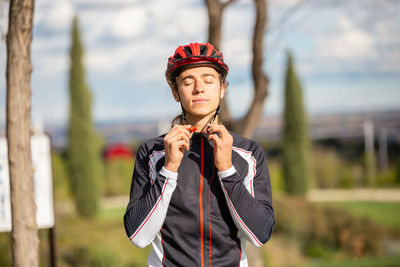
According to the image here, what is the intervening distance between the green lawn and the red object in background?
7309 millimetres

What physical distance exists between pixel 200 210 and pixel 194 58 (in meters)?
0.62

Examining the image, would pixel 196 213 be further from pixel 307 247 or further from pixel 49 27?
pixel 49 27

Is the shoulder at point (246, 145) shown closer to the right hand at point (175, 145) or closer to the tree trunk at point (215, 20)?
the right hand at point (175, 145)

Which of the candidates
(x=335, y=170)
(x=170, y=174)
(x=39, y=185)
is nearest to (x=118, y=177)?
(x=335, y=170)

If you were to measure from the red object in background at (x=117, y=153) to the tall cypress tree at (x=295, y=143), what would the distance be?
5.80 m

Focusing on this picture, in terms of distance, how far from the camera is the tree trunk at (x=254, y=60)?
517 centimetres

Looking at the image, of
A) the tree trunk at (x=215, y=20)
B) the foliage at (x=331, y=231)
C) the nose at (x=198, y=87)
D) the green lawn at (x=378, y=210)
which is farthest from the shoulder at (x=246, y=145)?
the green lawn at (x=378, y=210)

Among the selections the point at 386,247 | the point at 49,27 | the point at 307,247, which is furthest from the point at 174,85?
the point at 49,27

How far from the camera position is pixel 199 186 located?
1.82m

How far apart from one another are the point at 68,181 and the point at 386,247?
9.32 meters

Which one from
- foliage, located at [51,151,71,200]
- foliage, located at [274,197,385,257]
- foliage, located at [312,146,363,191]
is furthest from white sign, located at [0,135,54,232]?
foliage, located at [312,146,363,191]

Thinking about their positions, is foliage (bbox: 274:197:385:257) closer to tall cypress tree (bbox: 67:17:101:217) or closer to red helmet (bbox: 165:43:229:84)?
tall cypress tree (bbox: 67:17:101:217)

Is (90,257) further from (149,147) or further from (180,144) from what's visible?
(180,144)

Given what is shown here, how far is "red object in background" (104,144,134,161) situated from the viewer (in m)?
16.6
